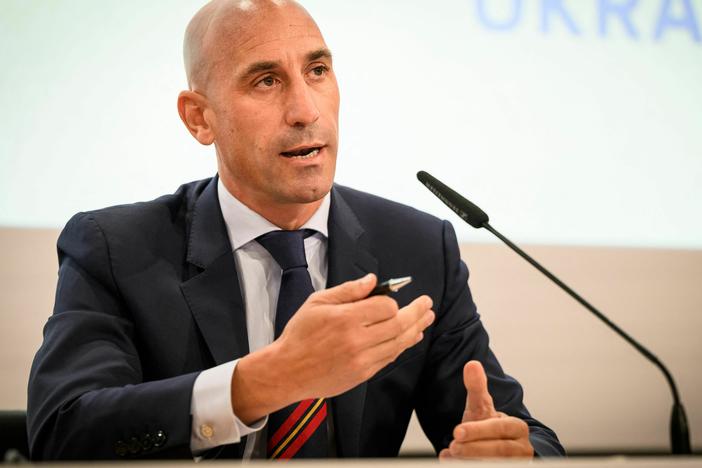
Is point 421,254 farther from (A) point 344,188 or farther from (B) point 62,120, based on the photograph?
(B) point 62,120

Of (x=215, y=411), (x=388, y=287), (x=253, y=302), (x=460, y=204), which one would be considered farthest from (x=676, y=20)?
(x=215, y=411)

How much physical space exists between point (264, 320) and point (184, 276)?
0.22 metres

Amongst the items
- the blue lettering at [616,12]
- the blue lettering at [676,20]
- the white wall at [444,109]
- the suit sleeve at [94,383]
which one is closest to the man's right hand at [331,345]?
the suit sleeve at [94,383]

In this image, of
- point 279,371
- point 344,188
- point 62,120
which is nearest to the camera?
point 279,371

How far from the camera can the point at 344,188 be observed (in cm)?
229

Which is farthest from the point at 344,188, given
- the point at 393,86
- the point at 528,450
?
the point at 528,450

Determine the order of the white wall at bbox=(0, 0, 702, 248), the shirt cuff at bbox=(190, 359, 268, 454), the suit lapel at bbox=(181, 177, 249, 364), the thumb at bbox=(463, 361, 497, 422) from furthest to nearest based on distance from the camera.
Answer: the white wall at bbox=(0, 0, 702, 248) → the suit lapel at bbox=(181, 177, 249, 364) → the thumb at bbox=(463, 361, 497, 422) → the shirt cuff at bbox=(190, 359, 268, 454)

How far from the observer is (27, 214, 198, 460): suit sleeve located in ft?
5.22

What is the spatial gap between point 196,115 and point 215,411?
0.89 metres

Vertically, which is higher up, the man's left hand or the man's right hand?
the man's right hand

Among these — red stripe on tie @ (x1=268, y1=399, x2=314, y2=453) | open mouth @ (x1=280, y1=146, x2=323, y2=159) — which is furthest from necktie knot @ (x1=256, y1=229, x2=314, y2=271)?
red stripe on tie @ (x1=268, y1=399, x2=314, y2=453)

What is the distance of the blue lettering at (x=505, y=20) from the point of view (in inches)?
115

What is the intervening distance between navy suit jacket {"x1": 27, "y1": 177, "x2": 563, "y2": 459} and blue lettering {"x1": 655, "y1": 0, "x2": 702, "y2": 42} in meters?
1.41

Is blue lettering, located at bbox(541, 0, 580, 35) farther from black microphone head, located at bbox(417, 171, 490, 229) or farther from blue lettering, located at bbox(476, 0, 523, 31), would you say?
black microphone head, located at bbox(417, 171, 490, 229)
